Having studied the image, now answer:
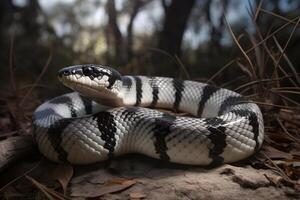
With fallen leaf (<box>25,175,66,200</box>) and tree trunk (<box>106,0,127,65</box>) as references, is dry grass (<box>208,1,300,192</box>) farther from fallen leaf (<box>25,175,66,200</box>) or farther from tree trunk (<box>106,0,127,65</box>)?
tree trunk (<box>106,0,127,65</box>)

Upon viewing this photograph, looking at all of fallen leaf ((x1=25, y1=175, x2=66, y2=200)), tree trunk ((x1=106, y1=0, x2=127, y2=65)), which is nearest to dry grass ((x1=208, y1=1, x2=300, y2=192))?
fallen leaf ((x1=25, y1=175, x2=66, y2=200))

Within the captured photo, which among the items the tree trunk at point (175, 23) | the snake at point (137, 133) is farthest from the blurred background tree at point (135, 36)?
the snake at point (137, 133)

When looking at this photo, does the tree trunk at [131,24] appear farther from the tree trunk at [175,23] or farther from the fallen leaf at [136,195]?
the fallen leaf at [136,195]

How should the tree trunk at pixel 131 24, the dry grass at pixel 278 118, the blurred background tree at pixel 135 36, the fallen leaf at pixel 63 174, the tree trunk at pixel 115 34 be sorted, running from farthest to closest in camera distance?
the tree trunk at pixel 131 24
the tree trunk at pixel 115 34
the blurred background tree at pixel 135 36
the dry grass at pixel 278 118
the fallen leaf at pixel 63 174

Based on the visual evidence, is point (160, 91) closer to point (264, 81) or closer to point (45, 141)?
point (264, 81)

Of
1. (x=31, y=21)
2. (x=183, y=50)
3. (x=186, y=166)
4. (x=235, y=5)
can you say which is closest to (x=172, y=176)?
(x=186, y=166)

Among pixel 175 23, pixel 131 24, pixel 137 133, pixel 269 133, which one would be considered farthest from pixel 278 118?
pixel 131 24
